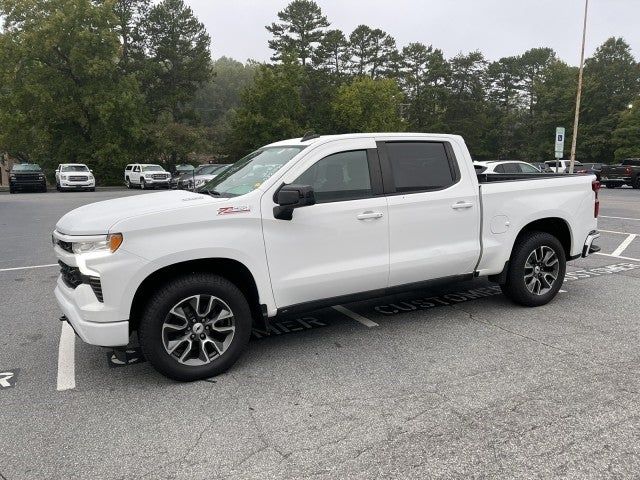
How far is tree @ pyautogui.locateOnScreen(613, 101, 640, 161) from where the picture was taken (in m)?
51.5

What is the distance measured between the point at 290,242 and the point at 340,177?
2.48 ft

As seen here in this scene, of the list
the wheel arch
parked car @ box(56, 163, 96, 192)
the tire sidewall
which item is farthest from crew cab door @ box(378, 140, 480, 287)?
parked car @ box(56, 163, 96, 192)

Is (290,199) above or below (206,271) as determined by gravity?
above

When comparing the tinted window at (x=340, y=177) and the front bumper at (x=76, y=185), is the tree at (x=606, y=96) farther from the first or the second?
the tinted window at (x=340, y=177)

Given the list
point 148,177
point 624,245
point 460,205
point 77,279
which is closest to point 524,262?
point 460,205

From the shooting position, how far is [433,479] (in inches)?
104

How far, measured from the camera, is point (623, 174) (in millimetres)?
29203

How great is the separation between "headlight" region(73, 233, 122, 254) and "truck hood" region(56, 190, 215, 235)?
2.2 inches

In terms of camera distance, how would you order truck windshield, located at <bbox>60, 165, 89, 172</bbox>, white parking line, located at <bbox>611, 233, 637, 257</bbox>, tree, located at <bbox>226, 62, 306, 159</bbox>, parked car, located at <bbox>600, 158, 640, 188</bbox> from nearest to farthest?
white parking line, located at <bbox>611, 233, 637, 257</bbox>
parked car, located at <bbox>600, 158, 640, 188</bbox>
truck windshield, located at <bbox>60, 165, 89, 172</bbox>
tree, located at <bbox>226, 62, 306, 159</bbox>

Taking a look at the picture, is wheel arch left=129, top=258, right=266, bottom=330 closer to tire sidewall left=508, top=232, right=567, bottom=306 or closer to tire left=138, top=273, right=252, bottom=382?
tire left=138, top=273, right=252, bottom=382

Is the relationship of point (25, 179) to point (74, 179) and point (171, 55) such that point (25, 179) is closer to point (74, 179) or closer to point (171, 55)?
Answer: point (74, 179)

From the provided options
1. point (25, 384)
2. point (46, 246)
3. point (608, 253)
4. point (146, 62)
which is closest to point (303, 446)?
point (25, 384)

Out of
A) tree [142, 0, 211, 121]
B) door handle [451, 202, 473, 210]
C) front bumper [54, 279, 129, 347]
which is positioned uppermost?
tree [142, 0, 211, 121]

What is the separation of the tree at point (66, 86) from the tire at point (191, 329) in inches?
1704
